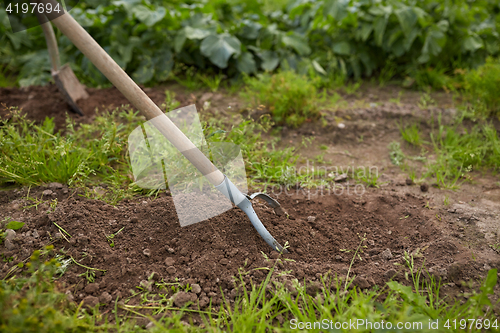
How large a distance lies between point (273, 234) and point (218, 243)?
0.30m

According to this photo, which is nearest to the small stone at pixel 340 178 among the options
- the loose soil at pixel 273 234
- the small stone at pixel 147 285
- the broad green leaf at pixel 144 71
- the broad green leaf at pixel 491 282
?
the loose soil at pixel 273 234

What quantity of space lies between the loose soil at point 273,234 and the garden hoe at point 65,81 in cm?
115

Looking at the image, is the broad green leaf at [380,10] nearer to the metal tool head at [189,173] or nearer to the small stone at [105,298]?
the metal tool head at [189,173]

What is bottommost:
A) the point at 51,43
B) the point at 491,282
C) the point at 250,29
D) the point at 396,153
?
the point at 396,153

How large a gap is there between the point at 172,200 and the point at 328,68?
2.66m

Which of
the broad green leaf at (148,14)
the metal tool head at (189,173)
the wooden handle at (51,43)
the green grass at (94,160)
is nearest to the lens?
the metal tool head at (189,173)

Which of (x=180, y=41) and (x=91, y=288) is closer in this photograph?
(x=91, y=288)

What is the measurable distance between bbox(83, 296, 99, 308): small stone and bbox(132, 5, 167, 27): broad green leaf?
2726mm

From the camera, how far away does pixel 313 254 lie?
174 centimetres

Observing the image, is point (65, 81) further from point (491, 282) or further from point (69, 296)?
point (491, 282)

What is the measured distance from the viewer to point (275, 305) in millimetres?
1458

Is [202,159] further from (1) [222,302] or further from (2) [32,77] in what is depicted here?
(2) [32,77]

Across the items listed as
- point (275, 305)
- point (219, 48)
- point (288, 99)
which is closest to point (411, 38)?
point (288, 99)

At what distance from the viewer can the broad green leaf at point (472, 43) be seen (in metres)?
3.50
